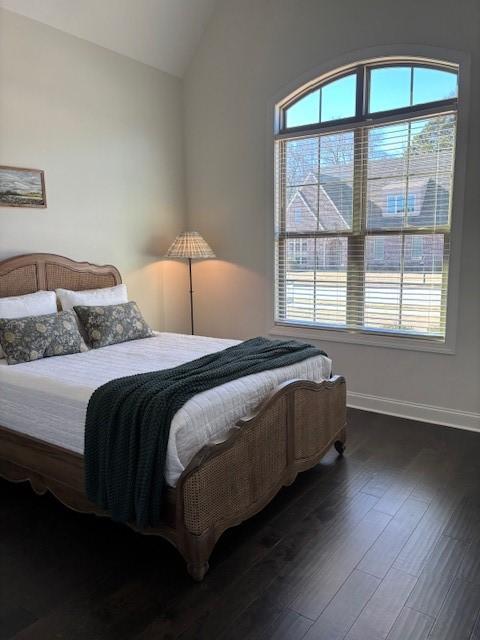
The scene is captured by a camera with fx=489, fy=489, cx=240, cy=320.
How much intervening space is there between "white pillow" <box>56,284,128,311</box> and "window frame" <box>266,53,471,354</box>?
142cm

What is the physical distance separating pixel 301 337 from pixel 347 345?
0.45m

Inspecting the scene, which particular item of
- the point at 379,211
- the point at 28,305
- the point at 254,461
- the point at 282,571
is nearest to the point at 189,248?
the point at 28,305

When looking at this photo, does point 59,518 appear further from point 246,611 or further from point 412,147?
point 412,147

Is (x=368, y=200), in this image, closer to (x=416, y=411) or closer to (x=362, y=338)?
(x=362, y=338)

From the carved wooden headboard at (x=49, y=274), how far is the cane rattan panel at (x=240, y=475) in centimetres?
220

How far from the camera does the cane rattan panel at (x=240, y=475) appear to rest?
6.91 feet

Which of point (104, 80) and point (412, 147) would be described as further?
point (104, 80)

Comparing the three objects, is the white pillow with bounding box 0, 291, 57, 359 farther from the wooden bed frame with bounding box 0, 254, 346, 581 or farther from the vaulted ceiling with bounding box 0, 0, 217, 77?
the vaulted ceiling with bounding box 0, 0, 217, 77

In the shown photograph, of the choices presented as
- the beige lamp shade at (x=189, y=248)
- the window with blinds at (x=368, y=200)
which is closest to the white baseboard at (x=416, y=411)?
the window with blinds at (x=368, y=200)

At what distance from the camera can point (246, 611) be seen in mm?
1945

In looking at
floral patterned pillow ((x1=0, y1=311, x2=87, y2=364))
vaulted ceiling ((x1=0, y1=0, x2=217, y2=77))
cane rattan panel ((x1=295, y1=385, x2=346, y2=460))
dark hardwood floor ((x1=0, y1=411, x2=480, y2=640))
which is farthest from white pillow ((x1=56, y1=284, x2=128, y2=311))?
vaulted ceiling ((x1=0, y1=0, x2=217, y2=77))

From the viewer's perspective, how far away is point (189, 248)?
4.52 metres

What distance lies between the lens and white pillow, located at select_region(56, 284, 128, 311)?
12.3 ft

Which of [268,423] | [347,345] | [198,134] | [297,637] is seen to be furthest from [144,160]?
[297,637]
